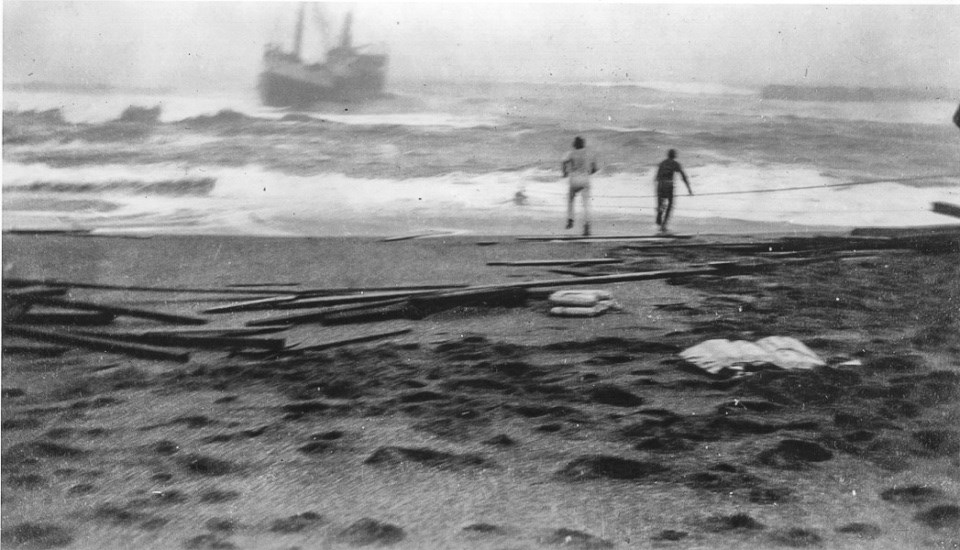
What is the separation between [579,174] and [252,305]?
133 centimetres

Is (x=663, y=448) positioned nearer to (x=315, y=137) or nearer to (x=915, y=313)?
(x=915, y=313)

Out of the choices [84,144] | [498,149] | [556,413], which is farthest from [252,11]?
[556,413]

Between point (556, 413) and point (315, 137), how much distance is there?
1.38 metres

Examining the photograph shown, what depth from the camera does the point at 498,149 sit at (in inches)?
117

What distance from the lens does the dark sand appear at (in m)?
2.69

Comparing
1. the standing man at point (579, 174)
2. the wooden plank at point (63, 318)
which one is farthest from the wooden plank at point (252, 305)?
the standing man at point (579, 174)

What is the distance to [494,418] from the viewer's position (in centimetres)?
281

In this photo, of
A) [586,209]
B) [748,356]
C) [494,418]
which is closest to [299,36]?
[586,209]

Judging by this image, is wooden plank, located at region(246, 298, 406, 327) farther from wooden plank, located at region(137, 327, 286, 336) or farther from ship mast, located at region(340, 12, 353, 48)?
ship mast, located at region(340, 12, 353, 48)

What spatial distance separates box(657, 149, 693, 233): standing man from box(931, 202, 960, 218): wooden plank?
3.07 ft

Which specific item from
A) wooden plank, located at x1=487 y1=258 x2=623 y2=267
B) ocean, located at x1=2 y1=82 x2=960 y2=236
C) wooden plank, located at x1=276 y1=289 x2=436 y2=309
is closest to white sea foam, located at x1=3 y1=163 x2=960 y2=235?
ocean, located at x1=2 y1=82 x2=960 y2=236

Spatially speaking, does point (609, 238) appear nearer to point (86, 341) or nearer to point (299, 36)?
point (299, 36)

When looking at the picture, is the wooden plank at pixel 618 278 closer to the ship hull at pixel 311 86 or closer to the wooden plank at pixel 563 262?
the wooden plank at pixel 563 262

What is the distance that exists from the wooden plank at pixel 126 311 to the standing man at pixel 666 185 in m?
1.77
